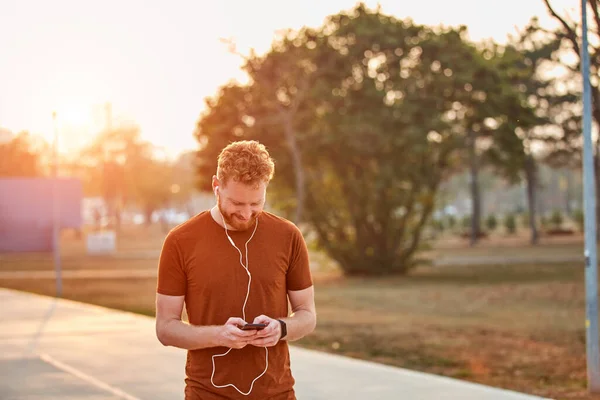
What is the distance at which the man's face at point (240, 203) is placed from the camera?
174 inches

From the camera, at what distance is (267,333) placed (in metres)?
4.37

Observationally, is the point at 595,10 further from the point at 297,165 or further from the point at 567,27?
the point at 297,165

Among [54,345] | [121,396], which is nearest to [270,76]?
[54,345]

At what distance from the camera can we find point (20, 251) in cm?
6144

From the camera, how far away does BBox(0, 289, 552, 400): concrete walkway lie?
10.4 m

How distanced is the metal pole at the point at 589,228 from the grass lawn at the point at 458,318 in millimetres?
346

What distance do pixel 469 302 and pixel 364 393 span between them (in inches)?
583

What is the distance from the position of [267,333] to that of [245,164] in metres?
0.64

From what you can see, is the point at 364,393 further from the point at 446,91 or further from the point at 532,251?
the point at 532,251

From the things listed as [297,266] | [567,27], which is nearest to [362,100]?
[567,27]

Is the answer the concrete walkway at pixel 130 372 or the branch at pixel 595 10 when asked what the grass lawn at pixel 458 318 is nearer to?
the concrete walkway at pixel 130 372

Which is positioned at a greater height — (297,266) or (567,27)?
(567,27)

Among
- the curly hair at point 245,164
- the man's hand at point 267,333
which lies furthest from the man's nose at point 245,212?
the man's hand at point 267,333

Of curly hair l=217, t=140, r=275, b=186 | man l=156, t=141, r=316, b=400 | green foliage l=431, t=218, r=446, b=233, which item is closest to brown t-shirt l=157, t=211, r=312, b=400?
man l=156, t=141, r=316, b=400
